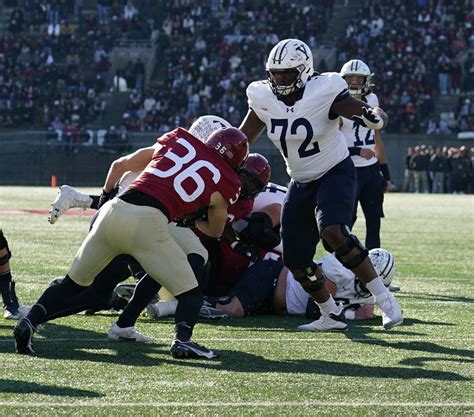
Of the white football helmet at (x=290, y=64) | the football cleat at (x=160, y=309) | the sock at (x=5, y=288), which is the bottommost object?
the football cleat at (x=160, y=309)

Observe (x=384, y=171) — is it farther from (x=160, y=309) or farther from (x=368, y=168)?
(x=160, y=309)

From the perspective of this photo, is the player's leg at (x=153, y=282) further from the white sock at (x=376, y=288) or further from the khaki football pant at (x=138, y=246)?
the white sock at (x=376, y=288)

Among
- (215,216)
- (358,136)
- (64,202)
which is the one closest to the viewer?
(215,216)

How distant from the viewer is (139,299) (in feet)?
20.6

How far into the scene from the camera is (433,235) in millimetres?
16672

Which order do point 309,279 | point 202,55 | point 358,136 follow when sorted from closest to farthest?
point 309,279 → point 358,136 → point 202,55

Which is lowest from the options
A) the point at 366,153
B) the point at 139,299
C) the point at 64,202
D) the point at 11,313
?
the point at 11,313

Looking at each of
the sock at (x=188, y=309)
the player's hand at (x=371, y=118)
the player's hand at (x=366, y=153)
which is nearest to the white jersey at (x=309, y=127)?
the player's hand at (x=371, y=118)

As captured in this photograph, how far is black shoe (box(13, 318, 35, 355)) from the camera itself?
5.75 m

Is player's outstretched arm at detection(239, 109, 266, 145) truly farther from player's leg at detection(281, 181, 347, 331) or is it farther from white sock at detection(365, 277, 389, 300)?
white sock at detection(365, 277, 389, 300)

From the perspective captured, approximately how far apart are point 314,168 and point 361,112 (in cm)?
46

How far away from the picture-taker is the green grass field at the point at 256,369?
15.0ft

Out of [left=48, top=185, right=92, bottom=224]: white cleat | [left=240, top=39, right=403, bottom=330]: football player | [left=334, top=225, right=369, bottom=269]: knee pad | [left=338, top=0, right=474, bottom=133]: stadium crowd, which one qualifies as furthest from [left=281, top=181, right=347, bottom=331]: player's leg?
[left=338, top=0, right=474, bottom=133]: stadium crowd

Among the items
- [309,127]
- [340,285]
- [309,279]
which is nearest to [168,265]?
[309,279]
